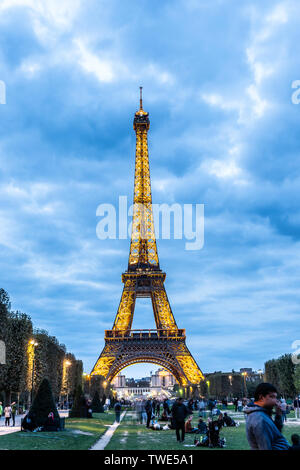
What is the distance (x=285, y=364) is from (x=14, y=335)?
123 ft

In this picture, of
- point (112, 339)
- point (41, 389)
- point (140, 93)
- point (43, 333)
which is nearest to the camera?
point (41, 389)

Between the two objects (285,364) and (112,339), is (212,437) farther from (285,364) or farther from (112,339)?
(112,339)

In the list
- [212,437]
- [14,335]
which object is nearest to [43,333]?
[14,335]

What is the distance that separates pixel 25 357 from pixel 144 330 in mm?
27077

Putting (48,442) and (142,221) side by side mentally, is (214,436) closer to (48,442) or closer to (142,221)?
(48,442)

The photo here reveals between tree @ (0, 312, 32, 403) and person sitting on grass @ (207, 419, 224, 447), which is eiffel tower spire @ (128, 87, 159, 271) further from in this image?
person sitting on grass @ (207, 419, 224, 447)

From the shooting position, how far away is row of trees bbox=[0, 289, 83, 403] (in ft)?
134

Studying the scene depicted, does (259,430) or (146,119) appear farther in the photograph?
(146,119)

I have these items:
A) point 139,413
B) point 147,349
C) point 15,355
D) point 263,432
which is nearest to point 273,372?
point 147,349

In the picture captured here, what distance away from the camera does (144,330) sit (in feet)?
230

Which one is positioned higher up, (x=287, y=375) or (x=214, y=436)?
(x=214, y=436)
